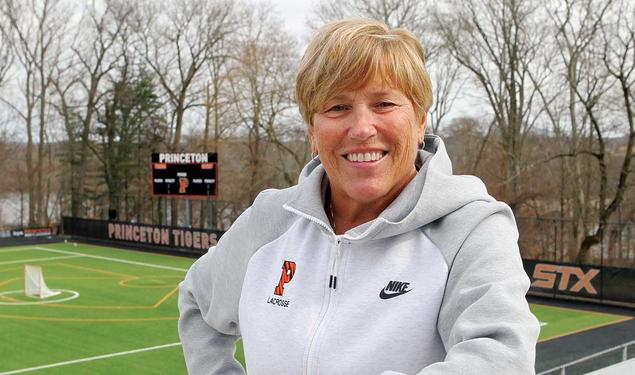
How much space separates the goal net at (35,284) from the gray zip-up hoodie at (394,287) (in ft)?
69.6

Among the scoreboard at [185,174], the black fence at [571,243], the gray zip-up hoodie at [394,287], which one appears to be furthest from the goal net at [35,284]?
the gray zip-up hoodie at [394,287]

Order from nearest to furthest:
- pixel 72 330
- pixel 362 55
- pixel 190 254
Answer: pixel 362 55
pixel 72 330
pixel 190 254

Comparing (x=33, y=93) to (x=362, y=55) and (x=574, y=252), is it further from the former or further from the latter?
(x=362, y=55)

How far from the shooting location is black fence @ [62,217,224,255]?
31.3 m

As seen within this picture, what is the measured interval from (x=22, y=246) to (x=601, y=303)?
1057 inches

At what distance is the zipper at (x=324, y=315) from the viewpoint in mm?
1851

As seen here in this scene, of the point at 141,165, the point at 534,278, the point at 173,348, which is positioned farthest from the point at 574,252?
the point at 141,165

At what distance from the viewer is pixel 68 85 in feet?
157

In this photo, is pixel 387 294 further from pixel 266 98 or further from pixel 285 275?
pixel 266 98

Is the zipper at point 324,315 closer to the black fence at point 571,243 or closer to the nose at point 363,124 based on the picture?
the nose at point 363,124

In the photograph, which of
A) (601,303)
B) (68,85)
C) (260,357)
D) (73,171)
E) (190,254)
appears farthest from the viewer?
(73,171)

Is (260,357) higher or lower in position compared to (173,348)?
higher

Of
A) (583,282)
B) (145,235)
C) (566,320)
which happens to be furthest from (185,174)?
(566,320)

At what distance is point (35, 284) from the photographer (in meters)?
22.1
